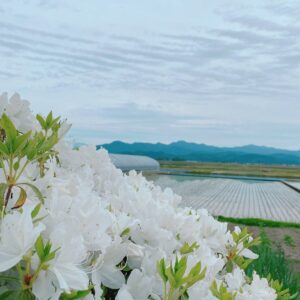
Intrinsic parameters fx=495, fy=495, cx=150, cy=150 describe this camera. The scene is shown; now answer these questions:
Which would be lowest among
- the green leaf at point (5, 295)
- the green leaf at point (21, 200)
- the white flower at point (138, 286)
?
the white flower at point (138, 286)

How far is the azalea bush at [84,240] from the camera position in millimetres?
787

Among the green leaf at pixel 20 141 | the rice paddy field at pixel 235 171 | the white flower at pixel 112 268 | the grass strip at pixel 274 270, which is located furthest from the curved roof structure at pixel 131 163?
the green leaf at pixel 20 141

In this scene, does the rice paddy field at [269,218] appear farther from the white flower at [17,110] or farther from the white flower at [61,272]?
the white flower at [61,272]

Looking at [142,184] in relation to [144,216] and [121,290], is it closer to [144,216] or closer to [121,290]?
[144,216]

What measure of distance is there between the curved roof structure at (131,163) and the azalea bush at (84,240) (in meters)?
24.8

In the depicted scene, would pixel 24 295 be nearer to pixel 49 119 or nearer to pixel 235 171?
pixel 49 119

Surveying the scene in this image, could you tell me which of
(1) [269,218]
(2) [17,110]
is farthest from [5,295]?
(1) [269,218]

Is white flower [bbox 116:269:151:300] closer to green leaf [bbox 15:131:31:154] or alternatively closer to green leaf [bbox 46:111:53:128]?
green leaf [bbox 15:131:31:154]

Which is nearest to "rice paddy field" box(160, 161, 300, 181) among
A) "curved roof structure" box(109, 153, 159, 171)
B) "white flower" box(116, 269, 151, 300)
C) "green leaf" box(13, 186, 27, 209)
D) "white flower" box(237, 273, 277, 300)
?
"curved roof structure" box(109, 153, 159, 171)

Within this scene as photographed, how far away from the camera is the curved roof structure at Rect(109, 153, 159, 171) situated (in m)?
28.7

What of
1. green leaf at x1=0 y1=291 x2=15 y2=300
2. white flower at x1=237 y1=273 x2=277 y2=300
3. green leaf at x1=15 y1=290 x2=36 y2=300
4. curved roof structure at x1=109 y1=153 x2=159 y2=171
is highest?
green leaf at x1=15 y1=290 x2=36 y2=300

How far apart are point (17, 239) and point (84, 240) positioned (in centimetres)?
21

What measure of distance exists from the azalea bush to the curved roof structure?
24.8 metres

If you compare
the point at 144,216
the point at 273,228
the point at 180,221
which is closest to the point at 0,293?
the point at 144,216
